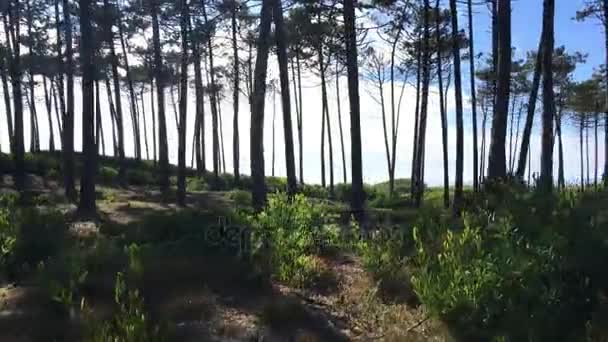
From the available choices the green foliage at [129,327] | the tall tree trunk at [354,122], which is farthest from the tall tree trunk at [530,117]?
the green foliage at [129,327]

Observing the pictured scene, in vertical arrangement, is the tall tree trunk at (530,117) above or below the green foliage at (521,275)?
above

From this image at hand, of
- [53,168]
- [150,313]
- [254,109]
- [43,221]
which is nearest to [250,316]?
[150,313]

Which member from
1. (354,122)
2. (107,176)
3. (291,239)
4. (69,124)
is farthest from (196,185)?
(291,239)

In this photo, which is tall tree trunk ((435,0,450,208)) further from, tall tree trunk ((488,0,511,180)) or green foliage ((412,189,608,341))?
green foliage ((412,189,608,341))

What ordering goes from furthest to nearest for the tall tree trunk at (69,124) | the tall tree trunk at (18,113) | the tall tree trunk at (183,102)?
the tall tree trunk at (18,113) < the tall tree trunk at (183,102) < the tall tree trunk at (69,124)

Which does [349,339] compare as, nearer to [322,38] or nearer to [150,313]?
[150,313]

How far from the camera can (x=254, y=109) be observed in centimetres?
1294

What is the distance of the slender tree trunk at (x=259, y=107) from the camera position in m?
12.6

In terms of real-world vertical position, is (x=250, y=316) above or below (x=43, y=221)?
below

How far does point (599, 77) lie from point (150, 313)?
27.0m

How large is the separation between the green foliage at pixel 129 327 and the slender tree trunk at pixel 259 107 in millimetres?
7182

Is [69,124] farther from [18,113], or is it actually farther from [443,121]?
[443,121]

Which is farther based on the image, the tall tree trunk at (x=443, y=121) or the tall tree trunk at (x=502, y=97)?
the tall tree trunk at (x=443, y=121)

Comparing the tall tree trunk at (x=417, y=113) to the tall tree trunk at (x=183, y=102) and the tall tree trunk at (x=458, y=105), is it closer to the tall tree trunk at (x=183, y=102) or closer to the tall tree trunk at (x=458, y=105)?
the tall tree trunk at (x=458, y=105)
